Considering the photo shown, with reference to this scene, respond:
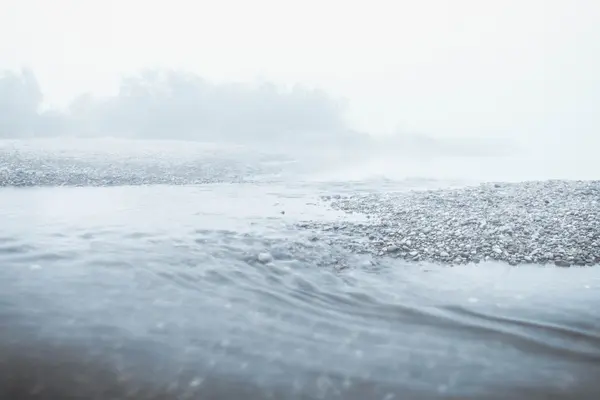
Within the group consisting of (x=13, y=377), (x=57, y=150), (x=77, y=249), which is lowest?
(x=13, y=377)

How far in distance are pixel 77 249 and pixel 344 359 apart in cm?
1031

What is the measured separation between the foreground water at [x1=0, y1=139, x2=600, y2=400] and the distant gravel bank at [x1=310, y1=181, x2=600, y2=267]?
0.92 metres

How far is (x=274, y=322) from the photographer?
30.9 feet

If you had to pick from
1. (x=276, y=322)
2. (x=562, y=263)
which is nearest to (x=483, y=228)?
(x=562, y=263)

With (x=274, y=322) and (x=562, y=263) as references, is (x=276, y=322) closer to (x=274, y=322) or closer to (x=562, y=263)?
(x=274, y=322)

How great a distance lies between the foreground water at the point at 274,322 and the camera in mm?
7246

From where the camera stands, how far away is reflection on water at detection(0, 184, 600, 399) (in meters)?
7.26

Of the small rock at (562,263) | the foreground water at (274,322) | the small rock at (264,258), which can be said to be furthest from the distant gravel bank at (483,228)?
the small rock at (264,258)

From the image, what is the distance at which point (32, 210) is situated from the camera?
20.3 m

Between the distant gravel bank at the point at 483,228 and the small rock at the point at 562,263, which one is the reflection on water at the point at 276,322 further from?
the distant gravel bank at the point at 483,228

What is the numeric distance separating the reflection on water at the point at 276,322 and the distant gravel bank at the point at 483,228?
935 mm

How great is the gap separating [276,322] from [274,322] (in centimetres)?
5

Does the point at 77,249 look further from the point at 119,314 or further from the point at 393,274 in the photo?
the point at 393,274

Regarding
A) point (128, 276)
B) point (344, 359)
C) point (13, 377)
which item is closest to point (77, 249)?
point (128, 276)
